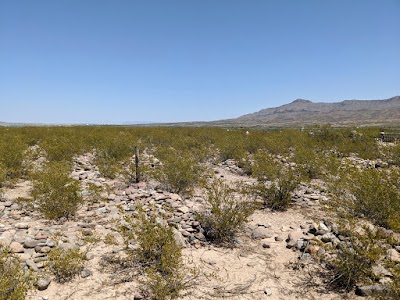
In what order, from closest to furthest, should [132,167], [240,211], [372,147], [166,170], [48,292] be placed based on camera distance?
[48,292] < [240,211] < [166,170] < [132,167] < [372,147]

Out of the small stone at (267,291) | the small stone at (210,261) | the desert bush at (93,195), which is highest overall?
the desert bush at (93,195)

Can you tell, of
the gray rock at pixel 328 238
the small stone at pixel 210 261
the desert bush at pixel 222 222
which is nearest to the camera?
the small stone at pixel 210 261

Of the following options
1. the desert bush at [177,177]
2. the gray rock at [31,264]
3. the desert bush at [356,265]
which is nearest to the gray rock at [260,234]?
→ the desert bush at [356,265]

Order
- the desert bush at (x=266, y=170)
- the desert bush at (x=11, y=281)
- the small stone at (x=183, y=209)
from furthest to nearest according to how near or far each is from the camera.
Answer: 1. the desert bush at (x=266, y=170)
2. the small stone at (x=183, y=209)
3. the desert bush at (x=11, y=281)

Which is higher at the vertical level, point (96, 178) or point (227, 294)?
point (96, 178)

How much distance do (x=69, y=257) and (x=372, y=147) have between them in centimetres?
1939

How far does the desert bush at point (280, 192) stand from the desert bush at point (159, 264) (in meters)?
4.24

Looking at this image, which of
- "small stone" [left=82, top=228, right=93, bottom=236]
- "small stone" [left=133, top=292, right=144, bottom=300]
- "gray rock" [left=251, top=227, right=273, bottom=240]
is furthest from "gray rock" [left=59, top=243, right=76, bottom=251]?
"gray rock" [left=251, top=227, right=273, bottom=240]

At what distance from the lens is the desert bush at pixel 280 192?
8.33 m

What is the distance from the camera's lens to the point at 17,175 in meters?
10.4

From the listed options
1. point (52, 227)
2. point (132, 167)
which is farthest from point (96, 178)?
point (52, 227)

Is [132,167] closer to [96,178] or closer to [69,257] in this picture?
[96,178]

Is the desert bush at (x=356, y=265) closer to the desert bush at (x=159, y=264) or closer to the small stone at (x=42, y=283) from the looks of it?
the desert bush at (x=159, y=264)

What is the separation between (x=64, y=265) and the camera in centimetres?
441
